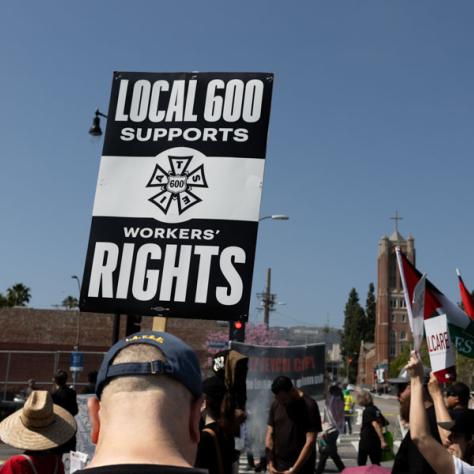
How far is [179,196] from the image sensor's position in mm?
4504

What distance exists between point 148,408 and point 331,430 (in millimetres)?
12969

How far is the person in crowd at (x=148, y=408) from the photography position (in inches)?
52.8

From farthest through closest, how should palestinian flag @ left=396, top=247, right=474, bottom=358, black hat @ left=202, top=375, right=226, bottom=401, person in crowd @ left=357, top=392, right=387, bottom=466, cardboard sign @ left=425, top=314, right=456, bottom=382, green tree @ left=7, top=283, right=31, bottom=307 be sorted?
green tree @ left=7, top=283, right=31, bottom=307 < person in crowd @ left=357, top=392, right=387, bottom=466 < palestinian flag @ left=396, top=247, right=474, bottom=358 < cardboard sign @ left=425, top=314, right=456, bottom=382 < black hat @ left=202, top=375, right=226, bottom=401

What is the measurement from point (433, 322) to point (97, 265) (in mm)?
3510

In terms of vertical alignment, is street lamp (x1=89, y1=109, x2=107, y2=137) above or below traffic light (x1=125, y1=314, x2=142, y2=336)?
above

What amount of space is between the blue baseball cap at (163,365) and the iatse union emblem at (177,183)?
292cm

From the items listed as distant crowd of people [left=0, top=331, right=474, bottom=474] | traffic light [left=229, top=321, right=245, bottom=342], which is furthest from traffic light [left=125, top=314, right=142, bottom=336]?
traffic light [left=229, top=321, right=245, bottom=342]

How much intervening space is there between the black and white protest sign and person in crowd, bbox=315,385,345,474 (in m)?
9.70

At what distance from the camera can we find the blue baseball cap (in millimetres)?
1480

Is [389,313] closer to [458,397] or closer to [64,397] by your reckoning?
[64,397]

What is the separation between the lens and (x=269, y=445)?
306 inches

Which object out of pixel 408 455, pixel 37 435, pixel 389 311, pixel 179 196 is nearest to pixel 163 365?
pixel 37 435

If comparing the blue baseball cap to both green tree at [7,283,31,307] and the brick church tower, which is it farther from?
the brick church tower

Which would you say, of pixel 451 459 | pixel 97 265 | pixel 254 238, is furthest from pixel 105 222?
pixel 451 459
